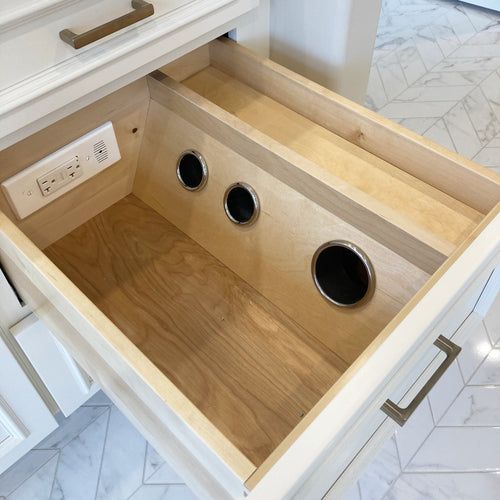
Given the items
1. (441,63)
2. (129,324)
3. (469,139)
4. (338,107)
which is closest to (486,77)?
(441,63)

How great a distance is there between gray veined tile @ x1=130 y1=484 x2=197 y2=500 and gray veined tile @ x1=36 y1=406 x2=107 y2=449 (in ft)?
0.64

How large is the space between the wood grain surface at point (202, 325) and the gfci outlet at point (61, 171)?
11 centimetres

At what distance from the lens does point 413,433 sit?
121cm

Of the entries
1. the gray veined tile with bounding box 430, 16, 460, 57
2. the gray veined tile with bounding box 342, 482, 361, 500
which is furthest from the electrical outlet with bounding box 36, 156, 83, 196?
the gray veined tile with bounding box 430, 16, 460, 57

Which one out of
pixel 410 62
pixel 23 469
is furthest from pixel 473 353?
pixel 410 62

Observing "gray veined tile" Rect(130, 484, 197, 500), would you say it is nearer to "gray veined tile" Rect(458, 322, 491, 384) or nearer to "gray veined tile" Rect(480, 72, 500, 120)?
"gray veined tile" Rect(458, 322, 491, 384)

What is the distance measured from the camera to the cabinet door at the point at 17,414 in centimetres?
91

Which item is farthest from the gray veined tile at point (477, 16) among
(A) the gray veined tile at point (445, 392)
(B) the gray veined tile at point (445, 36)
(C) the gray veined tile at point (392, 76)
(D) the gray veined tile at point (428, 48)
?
(A) the gray veined tile at point (445, 392)

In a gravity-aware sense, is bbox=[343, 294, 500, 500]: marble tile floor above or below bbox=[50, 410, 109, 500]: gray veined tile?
above

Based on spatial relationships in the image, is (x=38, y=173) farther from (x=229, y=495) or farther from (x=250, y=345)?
(x=229, y=495)

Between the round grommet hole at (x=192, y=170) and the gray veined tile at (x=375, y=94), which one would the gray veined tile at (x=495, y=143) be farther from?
the round grommet hole at (x=192, y=170)

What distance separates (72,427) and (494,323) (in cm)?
105

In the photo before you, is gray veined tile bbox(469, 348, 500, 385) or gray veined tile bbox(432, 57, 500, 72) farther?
gray veined tile bbox(432, 57, 500, 72)

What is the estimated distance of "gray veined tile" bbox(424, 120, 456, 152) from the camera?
6.22 ft
